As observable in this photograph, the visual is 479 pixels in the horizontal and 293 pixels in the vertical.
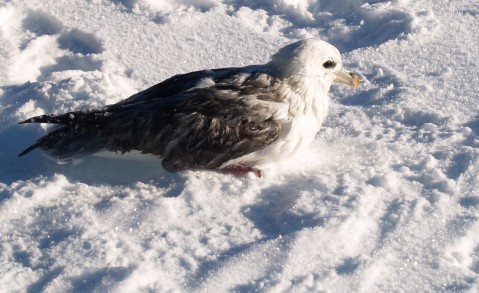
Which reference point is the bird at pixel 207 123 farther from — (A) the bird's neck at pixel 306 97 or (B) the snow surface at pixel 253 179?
(B) the snow surface at pixel 253 179

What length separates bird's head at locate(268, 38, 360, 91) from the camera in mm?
4516

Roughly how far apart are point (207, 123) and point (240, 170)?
38 cm

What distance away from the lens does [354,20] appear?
6.01m

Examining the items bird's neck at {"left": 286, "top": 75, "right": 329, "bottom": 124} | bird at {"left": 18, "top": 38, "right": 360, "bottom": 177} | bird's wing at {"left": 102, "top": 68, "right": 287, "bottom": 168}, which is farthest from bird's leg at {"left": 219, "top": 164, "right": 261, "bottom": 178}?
bird's neck at {"left": 286, "top": 75, "right": 329, "bottom": 124}

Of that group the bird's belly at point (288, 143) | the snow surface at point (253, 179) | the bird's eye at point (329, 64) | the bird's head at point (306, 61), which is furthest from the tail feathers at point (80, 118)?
the bird's eye at point (329, 64)

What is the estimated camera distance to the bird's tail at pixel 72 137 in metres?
4.27

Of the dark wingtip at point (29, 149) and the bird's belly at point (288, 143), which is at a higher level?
the bird's belly at point (288, 143)

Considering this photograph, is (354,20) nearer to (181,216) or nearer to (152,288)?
(181,216)

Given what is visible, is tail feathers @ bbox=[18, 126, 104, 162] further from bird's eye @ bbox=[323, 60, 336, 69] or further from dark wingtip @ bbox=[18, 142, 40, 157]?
bird's eye @ bbox=[323, 60, 336, 69]

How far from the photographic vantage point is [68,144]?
429cm

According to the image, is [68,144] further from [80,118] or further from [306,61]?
[306,61]

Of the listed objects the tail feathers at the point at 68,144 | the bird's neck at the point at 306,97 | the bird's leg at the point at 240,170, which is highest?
the bird's neck at the point at 306,97

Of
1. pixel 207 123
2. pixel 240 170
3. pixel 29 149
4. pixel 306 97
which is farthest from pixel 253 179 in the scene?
pixel 29 149

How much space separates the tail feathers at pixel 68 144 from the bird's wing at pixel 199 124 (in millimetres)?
78
